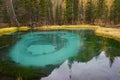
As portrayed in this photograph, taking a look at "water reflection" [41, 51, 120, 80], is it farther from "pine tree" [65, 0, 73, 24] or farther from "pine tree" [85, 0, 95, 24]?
"pine tree" [85, 0, 95, 24]

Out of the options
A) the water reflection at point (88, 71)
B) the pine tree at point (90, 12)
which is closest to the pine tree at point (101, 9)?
the pine tree at point (90, 12)

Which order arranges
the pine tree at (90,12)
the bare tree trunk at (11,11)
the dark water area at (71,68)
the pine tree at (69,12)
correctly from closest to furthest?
1. the dark water area at (71,68)
2. the bare tree trunk at (11,11)
3. the pine tree at (90,12)
4. the pine tree at (69,12)

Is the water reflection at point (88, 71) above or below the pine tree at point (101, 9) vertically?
below

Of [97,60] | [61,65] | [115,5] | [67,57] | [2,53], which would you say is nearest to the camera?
[61,65]

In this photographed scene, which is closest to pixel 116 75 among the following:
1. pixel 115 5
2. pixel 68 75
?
pixel 68 75

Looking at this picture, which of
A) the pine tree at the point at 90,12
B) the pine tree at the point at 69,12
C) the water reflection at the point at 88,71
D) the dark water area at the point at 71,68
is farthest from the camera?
the pine tree at the point at 69,12

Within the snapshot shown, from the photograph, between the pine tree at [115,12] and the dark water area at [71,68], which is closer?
the dark water area at [71,68]

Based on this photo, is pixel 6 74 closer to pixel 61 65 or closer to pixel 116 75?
pixel 61 65

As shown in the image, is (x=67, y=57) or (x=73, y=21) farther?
(x=73, y=21)

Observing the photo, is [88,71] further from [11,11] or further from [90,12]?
[11,11]

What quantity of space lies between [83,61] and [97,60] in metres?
1.90

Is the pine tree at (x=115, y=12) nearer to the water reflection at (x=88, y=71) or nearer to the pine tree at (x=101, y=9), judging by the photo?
the pine tree at (x=101, y=9)

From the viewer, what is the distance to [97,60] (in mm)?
29562

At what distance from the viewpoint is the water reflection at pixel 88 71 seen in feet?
71.4
